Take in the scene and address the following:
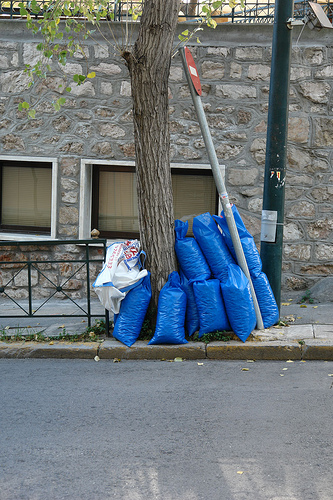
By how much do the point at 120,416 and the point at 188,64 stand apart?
3331 millimetres

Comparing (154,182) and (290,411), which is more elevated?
(154,182)

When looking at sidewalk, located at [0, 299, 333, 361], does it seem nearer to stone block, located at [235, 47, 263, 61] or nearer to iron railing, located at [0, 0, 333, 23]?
stone block, located at [235, 47, 263, 61]

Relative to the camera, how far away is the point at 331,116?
7.48 meters

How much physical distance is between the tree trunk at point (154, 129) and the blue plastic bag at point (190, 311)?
Result: 0.25 m

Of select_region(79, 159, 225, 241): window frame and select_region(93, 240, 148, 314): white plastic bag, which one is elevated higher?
select_region(79, 159, 225, 241): window frame

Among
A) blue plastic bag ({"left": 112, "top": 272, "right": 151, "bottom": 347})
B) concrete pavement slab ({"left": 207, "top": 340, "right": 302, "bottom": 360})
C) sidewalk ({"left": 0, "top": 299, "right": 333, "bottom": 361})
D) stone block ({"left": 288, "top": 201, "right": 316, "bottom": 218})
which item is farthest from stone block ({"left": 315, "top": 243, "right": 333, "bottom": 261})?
blue plastic bag ({"left": 112, "top": 272, "right": 151, "bottom": 347})

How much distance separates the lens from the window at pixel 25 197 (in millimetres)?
8203

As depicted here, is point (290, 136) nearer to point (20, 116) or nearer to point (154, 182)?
point (154, 182)

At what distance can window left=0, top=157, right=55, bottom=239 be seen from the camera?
820 cm

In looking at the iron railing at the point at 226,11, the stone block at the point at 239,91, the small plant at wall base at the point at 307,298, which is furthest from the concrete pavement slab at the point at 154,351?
the iron railing at the point at 226,11

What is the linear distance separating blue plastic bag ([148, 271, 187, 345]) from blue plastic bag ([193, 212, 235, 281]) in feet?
1.48

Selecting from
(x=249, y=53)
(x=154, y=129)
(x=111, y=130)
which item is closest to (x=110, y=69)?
(x=111, y=130)

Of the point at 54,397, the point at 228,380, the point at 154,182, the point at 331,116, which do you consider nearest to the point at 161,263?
the point at 154,182

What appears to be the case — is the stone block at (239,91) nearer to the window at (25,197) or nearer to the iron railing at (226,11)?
the iron railing at (226,11)
